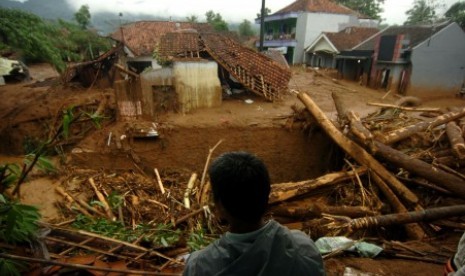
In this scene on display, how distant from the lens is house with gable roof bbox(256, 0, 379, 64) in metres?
28.4

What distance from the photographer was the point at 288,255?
1357 mm

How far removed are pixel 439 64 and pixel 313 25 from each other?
13.6 m

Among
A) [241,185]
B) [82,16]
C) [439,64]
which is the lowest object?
[439,64]

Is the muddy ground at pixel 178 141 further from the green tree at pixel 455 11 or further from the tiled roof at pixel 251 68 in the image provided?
the green tree at pixel 455 11

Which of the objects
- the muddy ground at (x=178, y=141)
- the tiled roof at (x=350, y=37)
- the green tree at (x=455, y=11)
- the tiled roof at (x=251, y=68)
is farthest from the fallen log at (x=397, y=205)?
the green tree at (x=455, y=11)

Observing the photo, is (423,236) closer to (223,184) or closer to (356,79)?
(223,184)

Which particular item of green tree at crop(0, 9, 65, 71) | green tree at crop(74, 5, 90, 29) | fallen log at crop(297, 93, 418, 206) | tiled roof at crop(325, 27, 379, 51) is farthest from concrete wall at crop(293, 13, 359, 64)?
green tree at crop(74, 5, 90, 29)

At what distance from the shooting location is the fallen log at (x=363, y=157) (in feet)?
16.5

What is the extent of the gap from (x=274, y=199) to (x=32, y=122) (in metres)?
8.75

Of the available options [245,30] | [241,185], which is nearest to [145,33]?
[245,30]

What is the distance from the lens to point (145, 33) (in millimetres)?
23703

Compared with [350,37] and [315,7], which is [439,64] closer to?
[350,37]

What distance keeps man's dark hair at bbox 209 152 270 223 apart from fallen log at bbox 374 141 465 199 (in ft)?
16.0

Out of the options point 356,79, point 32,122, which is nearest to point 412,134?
point 32,122
